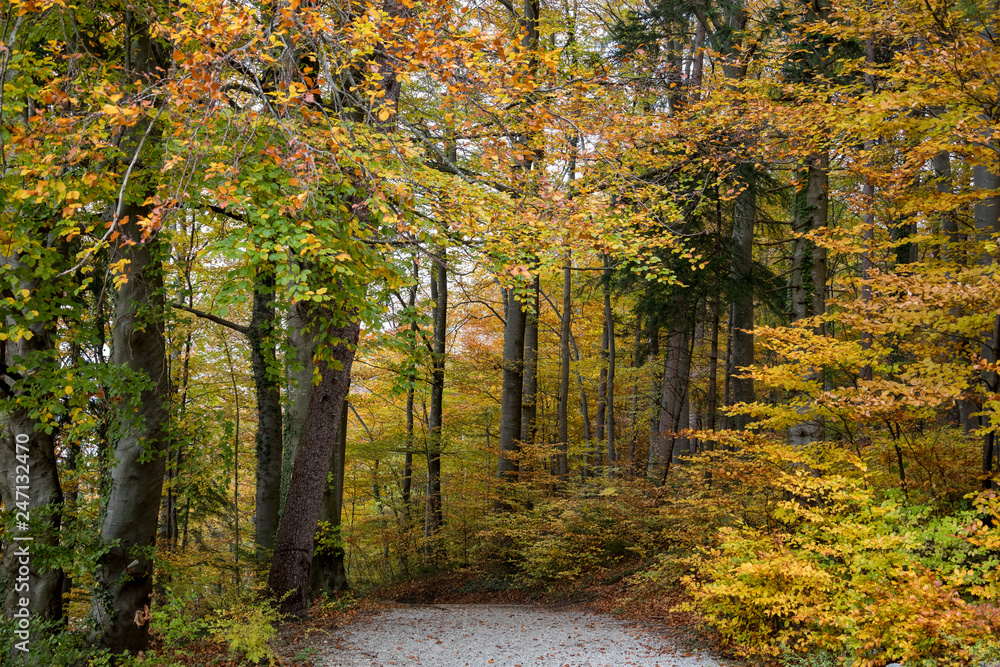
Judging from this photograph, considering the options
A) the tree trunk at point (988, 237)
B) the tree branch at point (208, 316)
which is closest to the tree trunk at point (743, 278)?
the tree trunk at point (988, 237)

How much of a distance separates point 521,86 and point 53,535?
5.62 meters

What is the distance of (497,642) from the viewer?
6.94 metres

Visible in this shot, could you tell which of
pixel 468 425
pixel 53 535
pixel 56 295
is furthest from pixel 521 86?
pixel 468 425

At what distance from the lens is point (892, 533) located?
4.96m

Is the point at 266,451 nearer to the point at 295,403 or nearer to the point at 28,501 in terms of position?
the point at 295,403

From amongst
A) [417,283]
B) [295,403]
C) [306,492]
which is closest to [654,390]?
[417,283]

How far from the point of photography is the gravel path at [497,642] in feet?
19.5

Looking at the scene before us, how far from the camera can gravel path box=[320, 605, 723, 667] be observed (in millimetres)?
5934

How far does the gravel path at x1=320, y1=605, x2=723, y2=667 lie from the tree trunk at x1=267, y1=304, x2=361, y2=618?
0.79m

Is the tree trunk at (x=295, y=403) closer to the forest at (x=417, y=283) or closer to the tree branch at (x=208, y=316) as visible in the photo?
the forest at (x=417, y=283)

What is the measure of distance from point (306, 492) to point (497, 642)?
2768mm

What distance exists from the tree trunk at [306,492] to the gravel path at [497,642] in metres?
0.79

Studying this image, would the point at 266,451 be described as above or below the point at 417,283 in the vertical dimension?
below

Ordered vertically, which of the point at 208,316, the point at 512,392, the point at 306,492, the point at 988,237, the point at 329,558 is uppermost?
the point at 988,237
